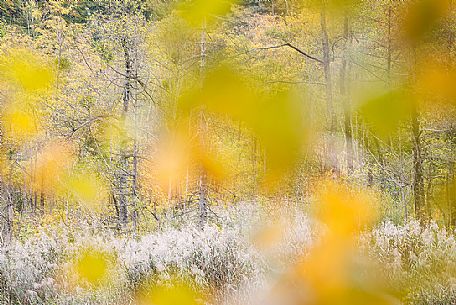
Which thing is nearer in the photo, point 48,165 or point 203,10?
point 203,10

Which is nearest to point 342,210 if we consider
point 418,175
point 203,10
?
point 418,175

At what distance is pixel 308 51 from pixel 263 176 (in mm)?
181

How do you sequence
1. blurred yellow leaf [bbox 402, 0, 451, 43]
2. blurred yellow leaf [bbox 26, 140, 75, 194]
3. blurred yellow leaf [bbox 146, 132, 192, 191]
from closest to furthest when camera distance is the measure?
1. blurred yellow leaf [bbox 402, 0, 451, 43]
2. blurred yellow leaf [bbox 146, 132, 192, 191]
3. blurred yellow leaf [bbox 26, 140, 75, 194]

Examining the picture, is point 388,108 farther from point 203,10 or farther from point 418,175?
point 203,10

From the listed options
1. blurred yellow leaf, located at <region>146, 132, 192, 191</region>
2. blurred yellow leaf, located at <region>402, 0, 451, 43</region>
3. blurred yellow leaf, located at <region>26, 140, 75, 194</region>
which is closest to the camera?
blurred yellow leaf, located at <region>402, 0, 451, 43</region>

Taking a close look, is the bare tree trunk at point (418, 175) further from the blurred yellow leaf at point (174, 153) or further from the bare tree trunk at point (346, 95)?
the blurred yellow leaf at point (174, 153)

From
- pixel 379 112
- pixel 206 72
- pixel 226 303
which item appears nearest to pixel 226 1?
pixel 206 72

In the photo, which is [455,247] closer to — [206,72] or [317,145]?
[317,145]

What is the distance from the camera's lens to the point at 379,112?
36cm

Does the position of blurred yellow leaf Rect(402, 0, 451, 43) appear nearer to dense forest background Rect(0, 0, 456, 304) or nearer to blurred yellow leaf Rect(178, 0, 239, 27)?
dense forest background Rect(0, 0, 456, 304)

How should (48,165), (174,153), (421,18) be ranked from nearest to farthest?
(421,18) → (174,153) → (48,165)

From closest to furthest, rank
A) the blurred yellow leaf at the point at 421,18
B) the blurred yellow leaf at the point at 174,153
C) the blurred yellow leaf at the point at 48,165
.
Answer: the blurred yellow leaf at the point at 421,18 → the blurred yellow leaf at the point at 174,153 → the blurred yellow leaf at the point at 48,165

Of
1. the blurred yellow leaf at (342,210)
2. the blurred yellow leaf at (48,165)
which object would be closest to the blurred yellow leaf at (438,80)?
the blurred yellow leaf at (342,210)

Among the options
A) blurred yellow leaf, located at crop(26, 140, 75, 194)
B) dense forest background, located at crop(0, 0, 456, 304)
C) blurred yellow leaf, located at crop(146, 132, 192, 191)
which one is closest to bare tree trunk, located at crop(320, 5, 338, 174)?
dense forest background, located at crop(0, 0, 456, 304)
